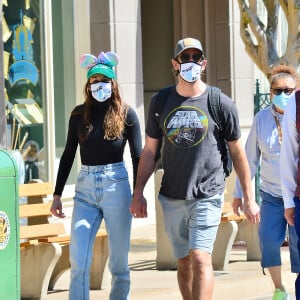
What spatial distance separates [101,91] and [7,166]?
1.27 meters

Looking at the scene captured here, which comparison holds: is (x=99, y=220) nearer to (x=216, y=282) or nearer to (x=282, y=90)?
(x=282, y=90)

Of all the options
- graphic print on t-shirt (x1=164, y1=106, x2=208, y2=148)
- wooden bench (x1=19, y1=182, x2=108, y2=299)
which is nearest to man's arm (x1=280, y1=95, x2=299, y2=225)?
graphic print on t-shirt (x1=164, y1=106, x2=208, y2=148)

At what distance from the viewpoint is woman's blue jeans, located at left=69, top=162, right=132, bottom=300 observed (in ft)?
25.6

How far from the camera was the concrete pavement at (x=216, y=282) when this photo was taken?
9719 mm

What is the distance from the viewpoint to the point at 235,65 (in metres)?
17.9

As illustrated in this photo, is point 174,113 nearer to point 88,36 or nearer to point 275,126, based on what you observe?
point 275,126

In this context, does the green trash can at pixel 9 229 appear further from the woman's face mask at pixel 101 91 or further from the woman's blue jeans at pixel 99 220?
the woman's face mask at pixel 101 91

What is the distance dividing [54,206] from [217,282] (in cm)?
267

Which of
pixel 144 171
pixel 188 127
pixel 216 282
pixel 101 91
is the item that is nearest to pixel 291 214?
pixel 188 127

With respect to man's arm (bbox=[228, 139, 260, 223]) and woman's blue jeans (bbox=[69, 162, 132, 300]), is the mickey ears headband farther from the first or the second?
man's arm (bbox=[228, 139, 260, 223])

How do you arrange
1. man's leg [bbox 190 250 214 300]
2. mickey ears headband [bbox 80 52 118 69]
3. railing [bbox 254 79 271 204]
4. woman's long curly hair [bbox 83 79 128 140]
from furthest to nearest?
railing [bbox 254 79 271 204] < mickey ears headband [bbox 80 52 118 69] < woman's long curly hair [bbox 83 79 128 140] < man's leg [bbox 190 250 214 300]

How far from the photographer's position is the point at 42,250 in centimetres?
922

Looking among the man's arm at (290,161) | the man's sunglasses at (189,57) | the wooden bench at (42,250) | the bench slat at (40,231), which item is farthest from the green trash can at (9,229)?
the bench slat at (40,231)

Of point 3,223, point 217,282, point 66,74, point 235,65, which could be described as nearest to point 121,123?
point 3,223
